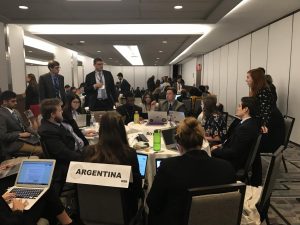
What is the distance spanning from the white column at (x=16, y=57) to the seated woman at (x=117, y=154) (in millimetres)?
5754

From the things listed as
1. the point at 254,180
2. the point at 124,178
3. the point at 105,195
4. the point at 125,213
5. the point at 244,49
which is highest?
the point at 244,49

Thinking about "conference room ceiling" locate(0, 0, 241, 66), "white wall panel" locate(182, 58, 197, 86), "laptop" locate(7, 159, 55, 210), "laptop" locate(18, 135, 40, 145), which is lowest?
"laptop" locate(18, 135, 40, 145)

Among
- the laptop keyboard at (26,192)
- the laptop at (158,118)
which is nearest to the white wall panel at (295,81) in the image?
the laptop at (158,118)

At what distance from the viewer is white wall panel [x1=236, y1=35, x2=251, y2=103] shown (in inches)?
352

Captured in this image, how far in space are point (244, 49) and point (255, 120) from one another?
21.6ft

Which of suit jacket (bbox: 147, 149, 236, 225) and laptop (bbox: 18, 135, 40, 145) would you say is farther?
laptop (bbox: 18, 135, 40, 145)

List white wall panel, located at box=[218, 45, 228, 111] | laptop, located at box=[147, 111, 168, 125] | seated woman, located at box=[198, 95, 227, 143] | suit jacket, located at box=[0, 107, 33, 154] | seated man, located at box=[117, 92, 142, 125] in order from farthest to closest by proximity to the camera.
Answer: white wall panel, located at box=[218, 45, 228, 111]
seated man, located at box=[117, 92, 142, 125]
laptop, located at box=[147, 111, 168, 125]
seated woman, located at box=[198, 95, 227, 143]
suit jacket, located at box=[0, 107, 33, 154]

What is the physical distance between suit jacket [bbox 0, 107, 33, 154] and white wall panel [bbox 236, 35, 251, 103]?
6.76 meters

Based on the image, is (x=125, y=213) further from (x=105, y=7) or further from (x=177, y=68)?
(x=177, y=68)

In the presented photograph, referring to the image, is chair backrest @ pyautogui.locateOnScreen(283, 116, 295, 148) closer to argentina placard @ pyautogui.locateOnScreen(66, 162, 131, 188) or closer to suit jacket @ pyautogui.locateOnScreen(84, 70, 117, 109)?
suit jacket @ pyautogui.locateOnScreen(84, 70, 117, 109)

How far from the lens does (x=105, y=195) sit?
1925 millimetres

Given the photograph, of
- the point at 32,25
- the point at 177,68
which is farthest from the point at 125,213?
the point at 177,68

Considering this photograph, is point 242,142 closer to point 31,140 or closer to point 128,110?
point 128,110

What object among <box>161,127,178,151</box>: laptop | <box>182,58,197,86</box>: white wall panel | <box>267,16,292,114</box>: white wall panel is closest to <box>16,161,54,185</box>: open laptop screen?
<box>161,127,178,151</box>: laptop
